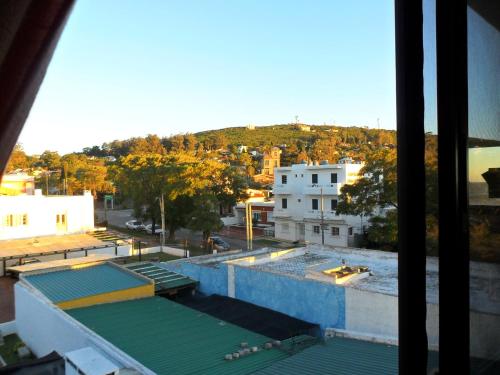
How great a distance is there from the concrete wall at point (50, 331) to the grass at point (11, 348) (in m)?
0.15

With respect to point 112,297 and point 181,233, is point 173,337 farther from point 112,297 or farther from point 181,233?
point 181,233

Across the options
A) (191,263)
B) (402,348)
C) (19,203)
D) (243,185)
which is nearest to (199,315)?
(191,263)

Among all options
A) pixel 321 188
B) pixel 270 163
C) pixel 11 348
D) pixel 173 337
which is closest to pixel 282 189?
pixel 321 188

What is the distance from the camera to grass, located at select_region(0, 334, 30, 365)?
29.8ft

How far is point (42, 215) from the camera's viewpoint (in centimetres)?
2045

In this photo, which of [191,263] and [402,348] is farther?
[191,263]

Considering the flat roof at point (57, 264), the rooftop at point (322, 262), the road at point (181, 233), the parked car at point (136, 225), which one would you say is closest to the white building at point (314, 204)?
the road at point (181, 233)

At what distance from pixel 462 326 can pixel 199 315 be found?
8401 millimetres

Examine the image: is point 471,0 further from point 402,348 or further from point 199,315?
point 199,315

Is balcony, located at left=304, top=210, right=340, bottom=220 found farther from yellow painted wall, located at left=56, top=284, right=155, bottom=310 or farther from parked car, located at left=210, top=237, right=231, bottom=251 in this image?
yellow painted wall, located at left=56, top=284, right=155, bottom=310

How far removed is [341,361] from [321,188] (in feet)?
59.1

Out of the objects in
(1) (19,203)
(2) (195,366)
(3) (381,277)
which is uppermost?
(1) (19,203)

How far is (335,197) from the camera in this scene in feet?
77.2

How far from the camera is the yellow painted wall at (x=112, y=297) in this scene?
9031mm
